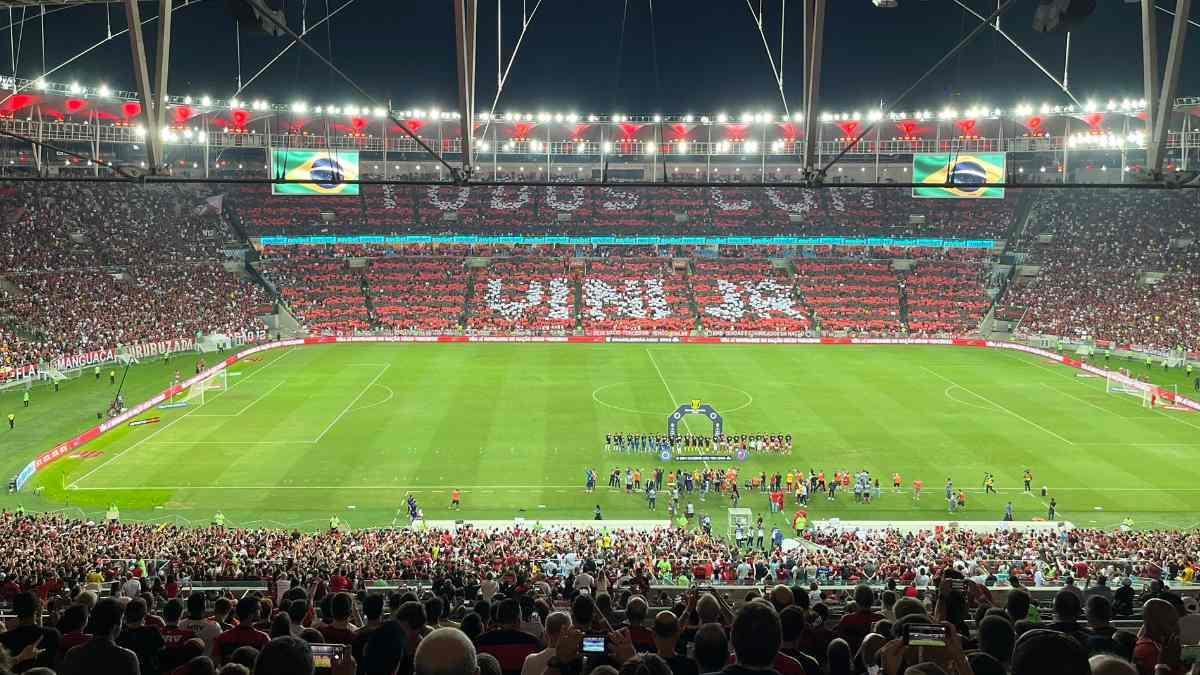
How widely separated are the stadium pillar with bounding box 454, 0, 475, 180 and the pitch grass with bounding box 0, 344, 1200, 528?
13546mm

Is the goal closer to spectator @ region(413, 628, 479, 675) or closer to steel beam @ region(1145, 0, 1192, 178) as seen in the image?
steel beam @ region(1145, 0, 1192, 178)

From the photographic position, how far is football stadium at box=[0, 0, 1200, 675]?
7895 millimetres

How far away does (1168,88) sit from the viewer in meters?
16.5

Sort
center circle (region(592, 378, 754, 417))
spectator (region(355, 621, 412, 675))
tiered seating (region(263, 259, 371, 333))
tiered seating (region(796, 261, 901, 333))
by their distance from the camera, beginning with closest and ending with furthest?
1. spectator (region(355, 621, 412, 675))
2. center circle (region(592, 378, 754, 417))
3. tiered seating (region(263, 259, 371, 333))
4. tiered seating (region(796, 261, 901, 333))

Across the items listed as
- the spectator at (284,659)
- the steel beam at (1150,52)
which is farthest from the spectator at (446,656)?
the steel beam at (1150,52)

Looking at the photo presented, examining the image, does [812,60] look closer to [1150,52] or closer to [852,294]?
[1150,52]

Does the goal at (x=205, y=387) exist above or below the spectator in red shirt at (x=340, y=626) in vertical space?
below

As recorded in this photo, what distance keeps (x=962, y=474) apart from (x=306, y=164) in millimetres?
40069

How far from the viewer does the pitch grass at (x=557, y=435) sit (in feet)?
95.8

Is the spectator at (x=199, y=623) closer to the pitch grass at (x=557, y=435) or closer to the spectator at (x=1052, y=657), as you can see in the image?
the spectator at (x=1052, y=657)

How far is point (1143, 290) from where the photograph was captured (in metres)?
64.3

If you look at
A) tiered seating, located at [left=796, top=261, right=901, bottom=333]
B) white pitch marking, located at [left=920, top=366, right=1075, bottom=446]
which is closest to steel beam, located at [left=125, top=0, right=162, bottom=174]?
white pitch marking, located at [left=920, top=366, right=1075, bottom=446]

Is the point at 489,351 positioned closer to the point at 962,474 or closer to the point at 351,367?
the point at 351,367

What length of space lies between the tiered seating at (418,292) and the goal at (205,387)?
1909 cm
